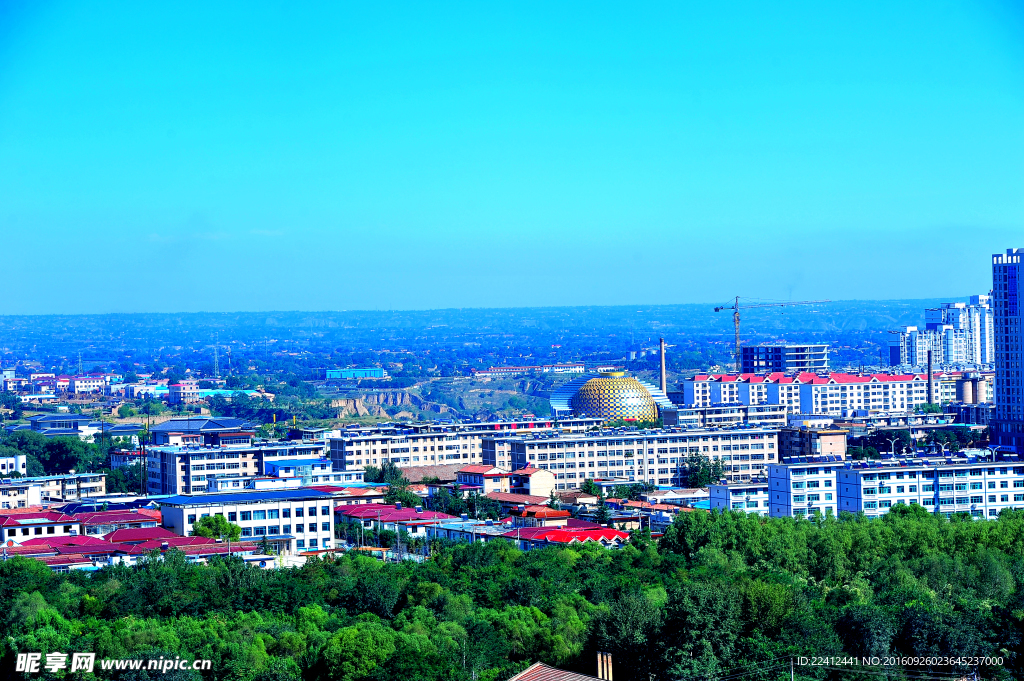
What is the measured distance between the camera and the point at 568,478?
39188 mm

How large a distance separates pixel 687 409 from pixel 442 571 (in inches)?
1258

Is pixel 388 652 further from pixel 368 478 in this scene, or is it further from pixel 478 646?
pixel 368 478

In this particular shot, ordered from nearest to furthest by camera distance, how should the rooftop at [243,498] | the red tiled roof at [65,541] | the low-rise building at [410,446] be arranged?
the red tiled roof at [65,541]
the rooftop at [243,498]
the low-rise building at [410,446]

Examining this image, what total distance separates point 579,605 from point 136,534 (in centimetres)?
902

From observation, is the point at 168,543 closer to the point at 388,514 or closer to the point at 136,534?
the point at 136,534

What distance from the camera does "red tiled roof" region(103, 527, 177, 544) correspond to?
82.1ft

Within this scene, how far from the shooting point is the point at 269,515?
28.0 meters

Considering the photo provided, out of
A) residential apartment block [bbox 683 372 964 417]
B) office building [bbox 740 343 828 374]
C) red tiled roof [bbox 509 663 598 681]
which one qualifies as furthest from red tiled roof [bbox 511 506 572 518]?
office building [bbox 740 343 828 374]

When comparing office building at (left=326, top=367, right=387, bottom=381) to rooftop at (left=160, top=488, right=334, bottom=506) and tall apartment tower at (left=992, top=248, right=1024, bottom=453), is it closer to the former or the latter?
tall apartment tower at (left=992, top=248, right=1024, bottom=453)

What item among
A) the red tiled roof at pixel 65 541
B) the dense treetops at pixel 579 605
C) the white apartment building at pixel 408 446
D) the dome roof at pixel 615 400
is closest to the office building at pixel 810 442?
the white apartment building at pixel 408 446

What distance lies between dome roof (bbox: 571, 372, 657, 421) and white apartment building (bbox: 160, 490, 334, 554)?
25.4 meters

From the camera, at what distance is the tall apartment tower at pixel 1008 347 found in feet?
145

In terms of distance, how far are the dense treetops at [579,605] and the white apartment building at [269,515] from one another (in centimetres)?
366

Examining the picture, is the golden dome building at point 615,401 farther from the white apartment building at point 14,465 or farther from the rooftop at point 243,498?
the rooftop at point 243,498
